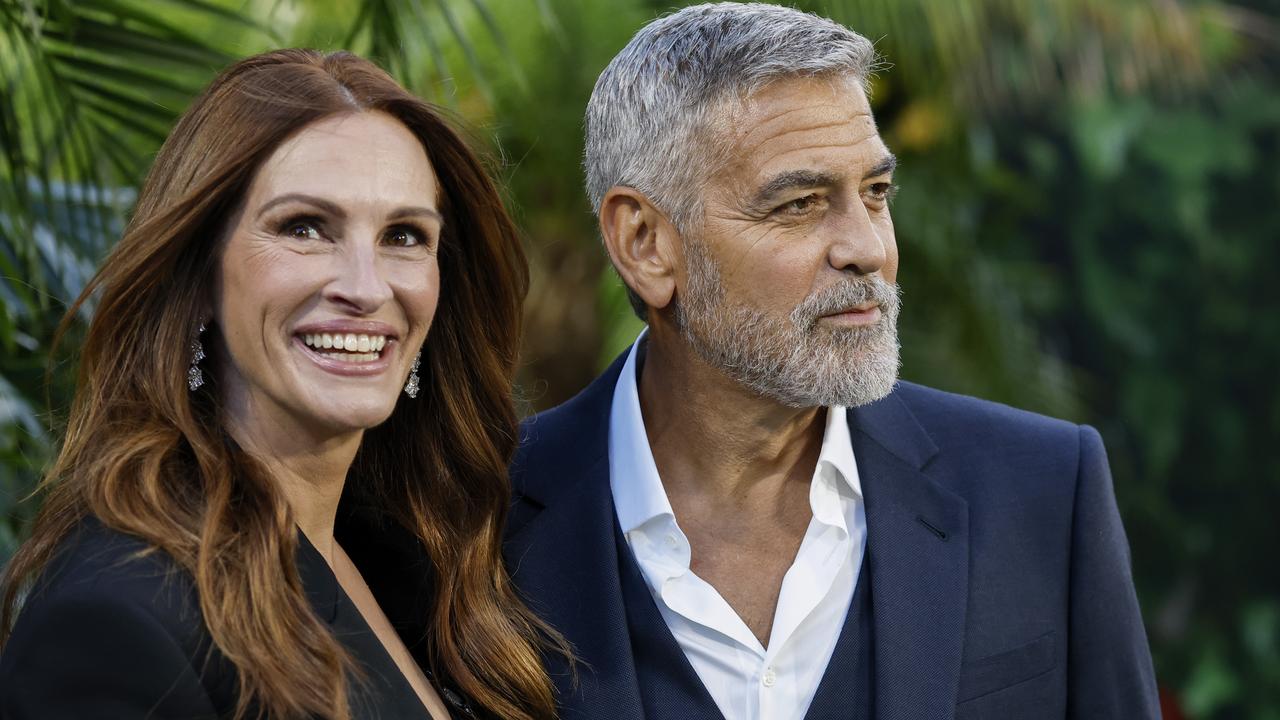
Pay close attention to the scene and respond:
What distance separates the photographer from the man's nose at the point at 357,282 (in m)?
2.13

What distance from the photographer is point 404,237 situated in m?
2.28

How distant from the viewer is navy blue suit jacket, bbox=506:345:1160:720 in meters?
2.41

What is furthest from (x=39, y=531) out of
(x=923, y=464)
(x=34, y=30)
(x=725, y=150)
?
(x=923, y=464)

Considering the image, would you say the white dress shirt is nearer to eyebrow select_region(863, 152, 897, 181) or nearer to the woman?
the woman

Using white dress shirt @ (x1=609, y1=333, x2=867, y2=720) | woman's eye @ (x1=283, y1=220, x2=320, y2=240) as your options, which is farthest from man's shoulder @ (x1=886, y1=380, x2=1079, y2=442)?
woman's eye @ (x1=283, y1=220, x2=320, y2=240)

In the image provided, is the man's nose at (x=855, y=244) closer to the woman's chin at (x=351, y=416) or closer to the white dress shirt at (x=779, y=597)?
the white dress shirt at (x=779, y=597)

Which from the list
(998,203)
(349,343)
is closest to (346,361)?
(349,343)

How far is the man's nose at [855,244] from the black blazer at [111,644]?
3.79 feet

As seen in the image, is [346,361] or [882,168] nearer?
[346,361]

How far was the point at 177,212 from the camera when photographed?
6.84 feet

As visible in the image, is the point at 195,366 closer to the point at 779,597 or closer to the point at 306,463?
the point at 306,463

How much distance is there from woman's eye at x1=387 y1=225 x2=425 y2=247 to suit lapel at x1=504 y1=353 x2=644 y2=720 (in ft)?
1.92

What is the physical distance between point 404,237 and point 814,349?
27.8 inches

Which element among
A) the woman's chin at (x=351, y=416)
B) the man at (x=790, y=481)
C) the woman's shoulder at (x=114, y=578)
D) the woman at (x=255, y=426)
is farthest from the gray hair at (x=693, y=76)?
the woman's shoulder at (x=114, y=578)
